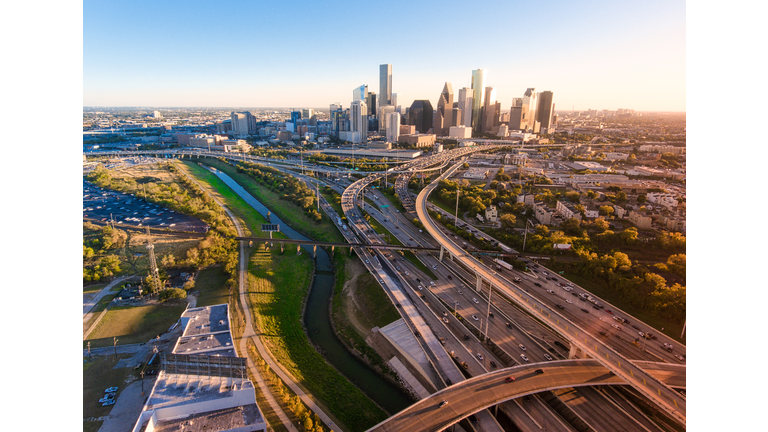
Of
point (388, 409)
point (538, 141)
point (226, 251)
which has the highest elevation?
point (538, 141)

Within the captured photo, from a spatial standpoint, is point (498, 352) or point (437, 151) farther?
point (437, 151)

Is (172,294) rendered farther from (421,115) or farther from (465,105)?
(465,105)

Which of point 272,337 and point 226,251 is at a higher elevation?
point 226,251

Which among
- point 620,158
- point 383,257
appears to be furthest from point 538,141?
point 383,257

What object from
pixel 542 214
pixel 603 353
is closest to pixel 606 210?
pixel 542 214

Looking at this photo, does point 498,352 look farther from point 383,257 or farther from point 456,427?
point 383,257

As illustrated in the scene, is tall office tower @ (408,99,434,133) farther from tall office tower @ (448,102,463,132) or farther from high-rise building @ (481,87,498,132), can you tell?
high-rise building @ (481,87,498,132)

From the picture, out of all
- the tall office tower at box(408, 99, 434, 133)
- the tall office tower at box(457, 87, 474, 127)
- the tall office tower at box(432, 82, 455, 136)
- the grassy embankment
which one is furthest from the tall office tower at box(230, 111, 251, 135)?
the grassy embankment
